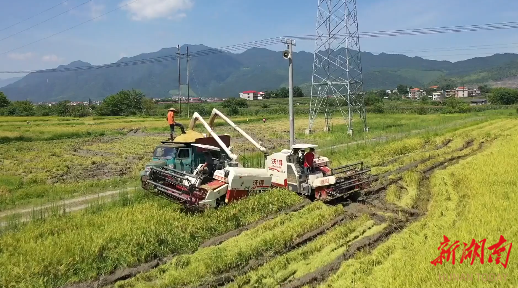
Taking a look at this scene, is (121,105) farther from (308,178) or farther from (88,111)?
(308,178)

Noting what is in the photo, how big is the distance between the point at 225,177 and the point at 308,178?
2.67m

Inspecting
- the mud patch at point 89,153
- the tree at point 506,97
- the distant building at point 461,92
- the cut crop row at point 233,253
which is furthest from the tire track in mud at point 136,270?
the distant building at point 461,92

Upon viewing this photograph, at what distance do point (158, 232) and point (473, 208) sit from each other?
7.91 meters

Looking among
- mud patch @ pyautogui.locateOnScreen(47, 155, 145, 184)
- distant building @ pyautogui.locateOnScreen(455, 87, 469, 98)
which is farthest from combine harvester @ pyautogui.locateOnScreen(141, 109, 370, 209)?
distant building @ pyautogui.locateOnScreen(455, 87, 469, 98)

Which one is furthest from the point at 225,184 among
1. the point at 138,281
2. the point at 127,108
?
the point at 127,108

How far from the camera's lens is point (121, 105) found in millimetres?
96812

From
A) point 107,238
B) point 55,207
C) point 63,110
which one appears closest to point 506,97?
point 63,110

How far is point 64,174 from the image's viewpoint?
68.7 ft

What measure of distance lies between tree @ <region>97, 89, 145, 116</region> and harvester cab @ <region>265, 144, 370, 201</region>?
8593 centimetres

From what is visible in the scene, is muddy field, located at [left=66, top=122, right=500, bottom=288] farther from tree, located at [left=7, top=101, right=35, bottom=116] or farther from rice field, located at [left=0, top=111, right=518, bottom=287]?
tree, located at [left=7, top=101, right=35, bottom=116]

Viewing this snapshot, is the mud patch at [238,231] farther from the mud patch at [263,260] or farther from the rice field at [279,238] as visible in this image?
the mud patch at [263,260]

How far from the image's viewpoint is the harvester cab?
12.3 meters

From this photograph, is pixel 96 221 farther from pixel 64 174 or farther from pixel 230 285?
pixel 64 174

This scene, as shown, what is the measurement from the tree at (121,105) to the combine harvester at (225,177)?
84288 mm
